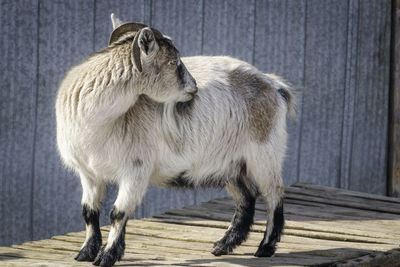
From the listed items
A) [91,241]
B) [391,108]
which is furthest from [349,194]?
[91,241]

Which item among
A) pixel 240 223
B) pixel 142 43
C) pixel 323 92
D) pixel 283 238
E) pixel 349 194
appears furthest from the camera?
pixel 323 92

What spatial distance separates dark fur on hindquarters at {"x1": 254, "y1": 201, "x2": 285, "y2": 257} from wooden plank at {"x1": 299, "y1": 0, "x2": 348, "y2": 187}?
293 centimetres

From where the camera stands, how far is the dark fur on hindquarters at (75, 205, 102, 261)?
4.37 meters

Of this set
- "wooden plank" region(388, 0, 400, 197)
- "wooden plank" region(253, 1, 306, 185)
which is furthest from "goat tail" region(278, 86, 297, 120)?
"wooden plank" region(388, 0, 400, 197)

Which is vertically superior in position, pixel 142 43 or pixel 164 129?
pixel 142 43

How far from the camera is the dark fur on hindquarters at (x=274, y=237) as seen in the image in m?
4.62

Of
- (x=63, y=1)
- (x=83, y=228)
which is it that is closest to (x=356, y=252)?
(x=83, y=228)

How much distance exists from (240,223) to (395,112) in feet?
13.3

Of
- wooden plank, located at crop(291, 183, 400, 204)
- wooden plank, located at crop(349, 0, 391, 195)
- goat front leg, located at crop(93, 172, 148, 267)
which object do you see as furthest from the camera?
wooden plank, located at crop(349, 0, 391, 195)

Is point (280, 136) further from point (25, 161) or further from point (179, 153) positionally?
point (25, 161)

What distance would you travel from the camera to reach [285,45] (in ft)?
24.5

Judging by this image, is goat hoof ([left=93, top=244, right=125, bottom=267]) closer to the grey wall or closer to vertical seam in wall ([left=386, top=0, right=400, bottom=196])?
the grey wall

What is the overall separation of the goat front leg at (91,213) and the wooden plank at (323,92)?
3.68 m

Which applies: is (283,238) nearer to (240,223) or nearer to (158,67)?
(240,223)
